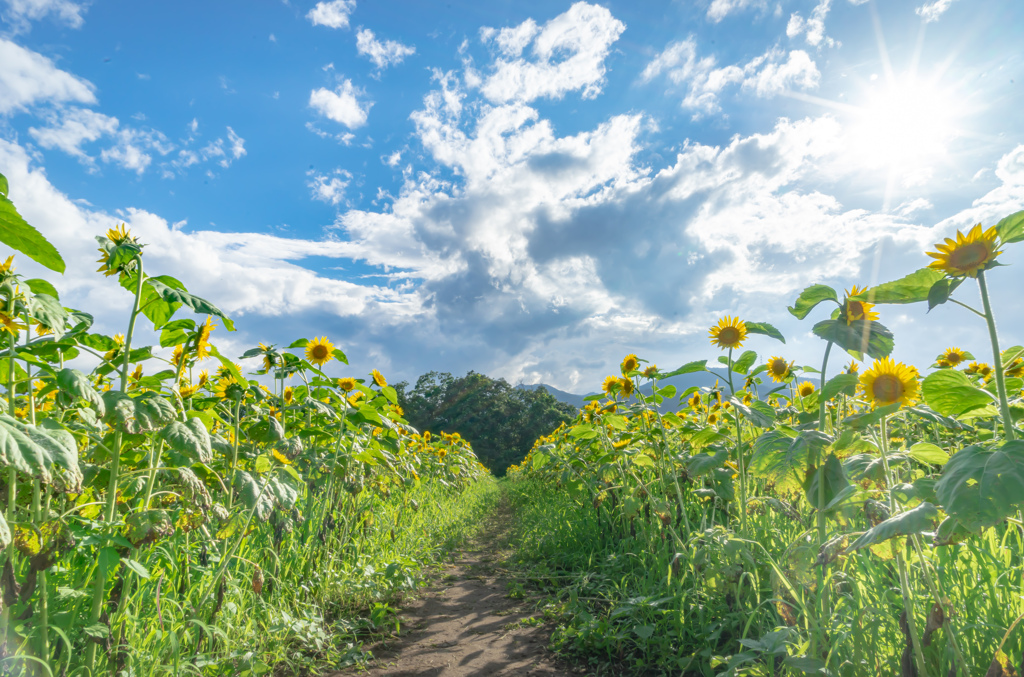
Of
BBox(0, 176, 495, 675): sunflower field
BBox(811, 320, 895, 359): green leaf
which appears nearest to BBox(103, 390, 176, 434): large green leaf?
BBox(0, 176, 495, 675): sunflower field

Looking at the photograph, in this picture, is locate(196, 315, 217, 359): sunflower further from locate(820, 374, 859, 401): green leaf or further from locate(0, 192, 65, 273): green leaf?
locate(820, 374, 859, 401): green leaf

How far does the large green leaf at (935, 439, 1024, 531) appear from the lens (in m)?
0.89

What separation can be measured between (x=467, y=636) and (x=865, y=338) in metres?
2.51

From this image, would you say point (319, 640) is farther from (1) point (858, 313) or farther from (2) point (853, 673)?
(1) point (858, 313)

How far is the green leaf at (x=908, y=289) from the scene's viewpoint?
1255 mm

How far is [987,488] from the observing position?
2.98ft

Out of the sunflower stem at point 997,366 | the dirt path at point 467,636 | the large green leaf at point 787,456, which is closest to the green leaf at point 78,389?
the dirt path at point 467,636

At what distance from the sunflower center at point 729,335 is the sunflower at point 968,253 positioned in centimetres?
142

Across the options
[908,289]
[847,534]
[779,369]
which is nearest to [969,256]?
[908,289]

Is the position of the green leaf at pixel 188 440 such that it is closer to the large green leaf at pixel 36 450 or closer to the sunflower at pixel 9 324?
the large green leaf at pixel 36 450

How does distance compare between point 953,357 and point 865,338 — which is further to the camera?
point 953,357

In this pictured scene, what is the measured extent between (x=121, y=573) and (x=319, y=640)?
3.14ft

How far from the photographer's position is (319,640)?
2355 millimetres

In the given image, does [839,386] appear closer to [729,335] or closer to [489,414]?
[729,335]
